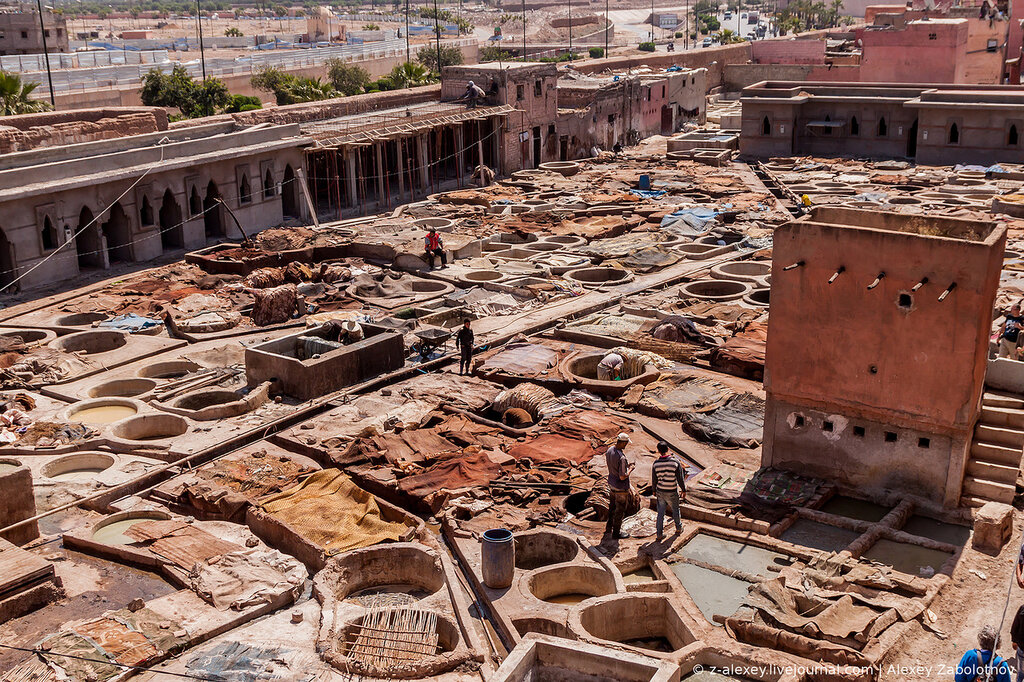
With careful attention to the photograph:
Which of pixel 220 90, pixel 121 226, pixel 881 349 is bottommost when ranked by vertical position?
pixel 121 226

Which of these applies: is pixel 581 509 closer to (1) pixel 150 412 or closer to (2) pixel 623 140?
(1) pixel 150 412

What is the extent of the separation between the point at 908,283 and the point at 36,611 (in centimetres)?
1283

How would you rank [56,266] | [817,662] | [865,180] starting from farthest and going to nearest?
[865,180], [56,266], [817,662]

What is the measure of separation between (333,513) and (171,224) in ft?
72.0

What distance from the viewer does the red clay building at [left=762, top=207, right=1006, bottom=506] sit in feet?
51.1

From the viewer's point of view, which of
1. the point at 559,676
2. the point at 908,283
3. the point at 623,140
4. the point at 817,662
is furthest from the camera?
the point at 623,140

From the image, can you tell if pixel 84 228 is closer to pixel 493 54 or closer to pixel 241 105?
pixel 241 105

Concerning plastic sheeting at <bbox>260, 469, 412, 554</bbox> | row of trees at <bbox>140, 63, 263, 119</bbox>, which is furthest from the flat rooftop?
plastic sheeting at <bbox>260, 469, 412, 554</bbox>

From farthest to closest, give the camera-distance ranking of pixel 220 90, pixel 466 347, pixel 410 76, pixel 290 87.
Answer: pixel 410 76, pixel 290 87, pixel 220 90, pixel 466 347

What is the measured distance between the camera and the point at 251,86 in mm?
69938

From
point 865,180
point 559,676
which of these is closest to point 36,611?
point 559,676

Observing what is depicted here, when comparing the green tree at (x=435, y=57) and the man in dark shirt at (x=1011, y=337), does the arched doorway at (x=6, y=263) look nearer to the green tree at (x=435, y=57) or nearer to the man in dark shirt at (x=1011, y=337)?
the man in dark shirt at (x=1011, y=337)

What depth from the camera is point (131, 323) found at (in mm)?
27547

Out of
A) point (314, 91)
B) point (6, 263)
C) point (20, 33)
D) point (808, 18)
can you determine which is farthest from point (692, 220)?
point (808, 18)
